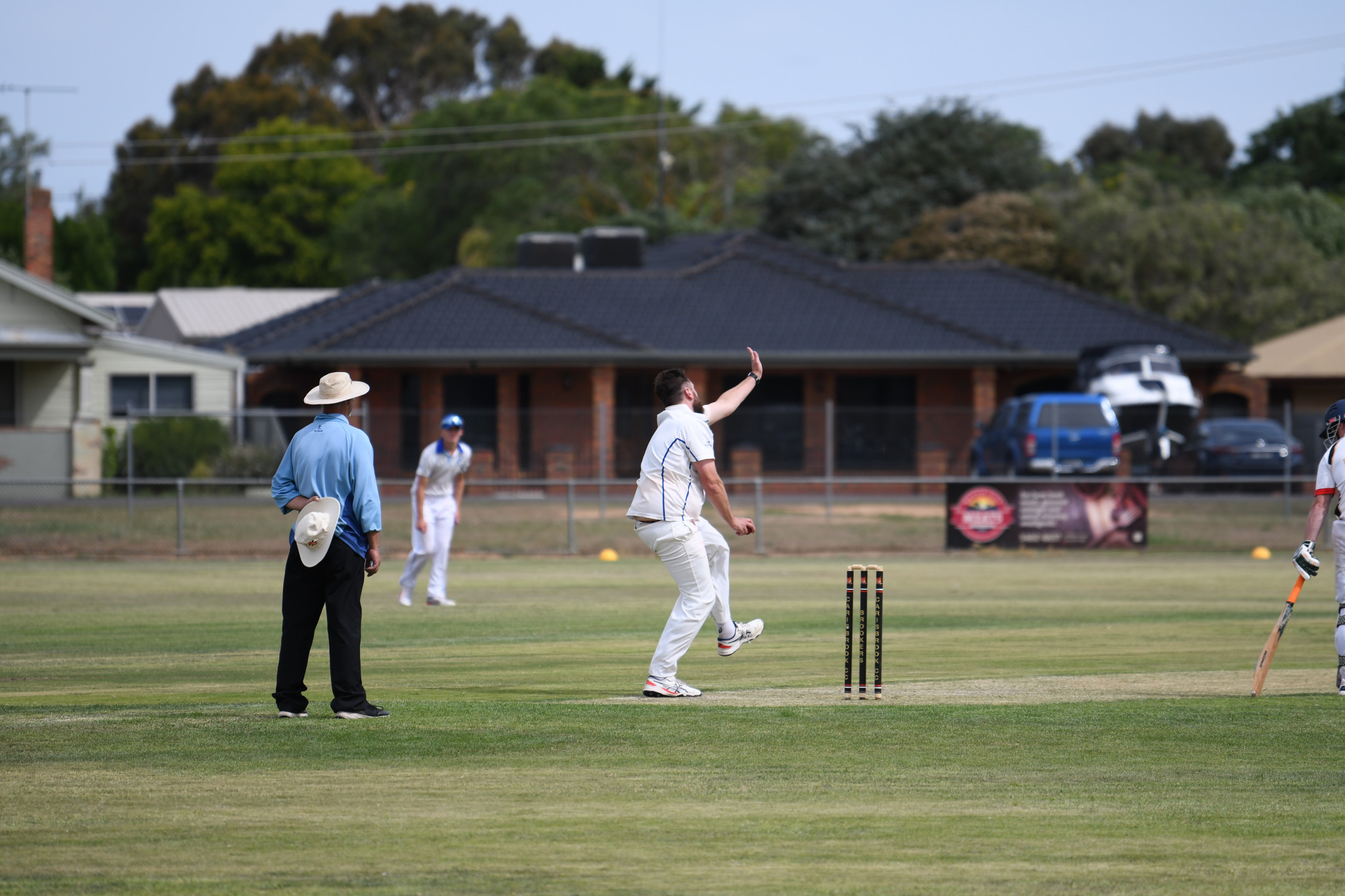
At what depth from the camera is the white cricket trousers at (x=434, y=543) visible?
1839cm

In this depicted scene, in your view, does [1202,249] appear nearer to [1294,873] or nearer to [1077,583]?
[1077,583]

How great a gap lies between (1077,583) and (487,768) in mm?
14764

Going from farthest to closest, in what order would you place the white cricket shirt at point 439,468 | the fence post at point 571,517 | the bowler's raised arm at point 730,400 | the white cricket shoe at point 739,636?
1. the fence post at point 571,517
2. the white cricket shirt at point 439,468
3. the white cricket shoe at point 739,636
4. the bowler's raised arm at point 730,400

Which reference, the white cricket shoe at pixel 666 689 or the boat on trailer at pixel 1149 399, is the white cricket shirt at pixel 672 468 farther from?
the boat on trailer at pixel 1149 399

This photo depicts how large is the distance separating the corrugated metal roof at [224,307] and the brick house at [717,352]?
31.1 ft

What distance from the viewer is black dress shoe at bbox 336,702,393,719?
957 cm

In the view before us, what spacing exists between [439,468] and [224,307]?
44082mm

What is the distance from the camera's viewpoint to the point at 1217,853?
6684 millimetres

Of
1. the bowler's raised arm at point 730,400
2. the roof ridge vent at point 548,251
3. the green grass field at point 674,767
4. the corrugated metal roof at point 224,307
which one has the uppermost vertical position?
the roof ridge vent at point 548,251

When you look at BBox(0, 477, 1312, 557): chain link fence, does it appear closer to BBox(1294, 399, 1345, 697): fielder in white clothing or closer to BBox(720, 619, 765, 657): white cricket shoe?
BBox(1294, 399, 1345, 697): fielder in white clothing

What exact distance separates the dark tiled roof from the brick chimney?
5.77m

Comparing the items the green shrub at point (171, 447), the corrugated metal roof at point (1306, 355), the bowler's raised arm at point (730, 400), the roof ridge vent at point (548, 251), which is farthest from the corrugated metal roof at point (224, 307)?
the bowler's raised arm at point (730, 400)

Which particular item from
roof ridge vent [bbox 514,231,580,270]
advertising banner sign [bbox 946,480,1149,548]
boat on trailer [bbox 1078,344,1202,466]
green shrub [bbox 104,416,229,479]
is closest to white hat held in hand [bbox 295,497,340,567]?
advertising banner sign [bbox 946,480,1149,548]

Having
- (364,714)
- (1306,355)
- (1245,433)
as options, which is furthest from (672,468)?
(1306,355)
